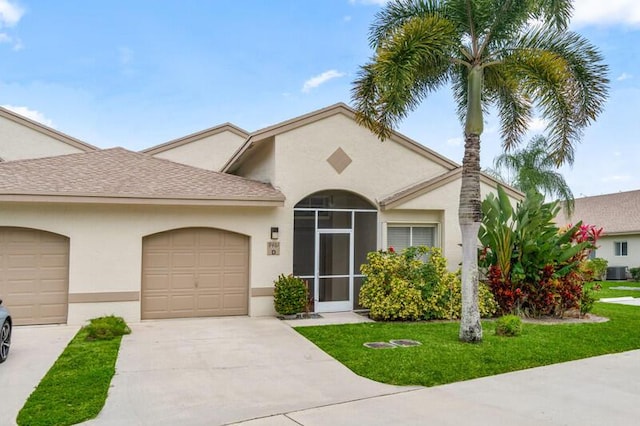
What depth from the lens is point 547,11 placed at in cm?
1030

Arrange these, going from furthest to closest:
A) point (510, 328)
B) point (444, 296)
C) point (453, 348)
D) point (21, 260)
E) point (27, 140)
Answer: point (27, 140)
point (444, 296)
point (21, 260)
point (510, 328)
point (453, 348)

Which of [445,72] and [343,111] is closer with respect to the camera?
[445,72]

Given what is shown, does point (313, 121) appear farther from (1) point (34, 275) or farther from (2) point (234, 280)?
(1) point (34, 275)

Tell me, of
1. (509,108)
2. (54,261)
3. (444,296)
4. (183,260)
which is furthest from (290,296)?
(509,108)

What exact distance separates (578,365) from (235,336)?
667 cm

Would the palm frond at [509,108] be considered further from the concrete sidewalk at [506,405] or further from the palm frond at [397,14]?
the concrete sidewalk at [506,405]

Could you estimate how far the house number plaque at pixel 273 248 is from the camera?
13.6m

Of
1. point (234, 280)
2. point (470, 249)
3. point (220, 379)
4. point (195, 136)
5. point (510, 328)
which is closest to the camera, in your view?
point (220, 379)

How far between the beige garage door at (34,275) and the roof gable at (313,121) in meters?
5.46

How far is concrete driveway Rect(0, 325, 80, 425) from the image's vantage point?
650cm

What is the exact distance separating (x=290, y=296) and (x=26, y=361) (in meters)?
6.12

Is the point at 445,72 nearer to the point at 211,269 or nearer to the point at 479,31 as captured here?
the point at 479,31

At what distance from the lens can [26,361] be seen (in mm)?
8539

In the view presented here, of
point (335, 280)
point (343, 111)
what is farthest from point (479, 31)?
point (335, 280)
